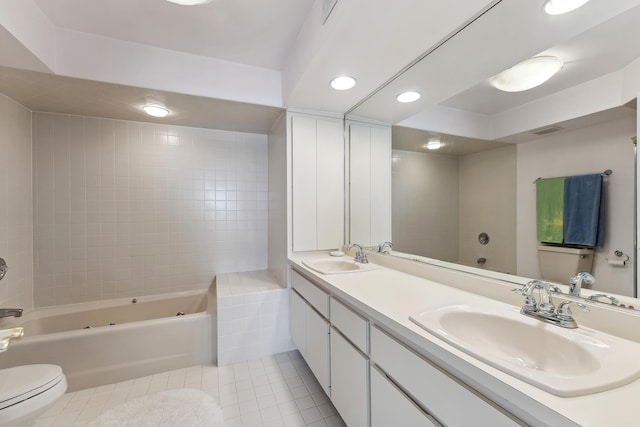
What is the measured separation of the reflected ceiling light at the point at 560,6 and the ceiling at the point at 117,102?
1806mm

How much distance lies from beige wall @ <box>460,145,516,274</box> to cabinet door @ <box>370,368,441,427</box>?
758 mm

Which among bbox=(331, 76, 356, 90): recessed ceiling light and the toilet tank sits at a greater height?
bbox=(331, 76, 356, 90): recessed ceiling light

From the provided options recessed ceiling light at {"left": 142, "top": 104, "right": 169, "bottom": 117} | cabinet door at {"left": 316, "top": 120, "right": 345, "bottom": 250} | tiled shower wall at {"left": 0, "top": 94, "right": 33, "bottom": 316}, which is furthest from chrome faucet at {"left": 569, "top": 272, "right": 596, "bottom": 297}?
tiled shower wall at {"left": 0, "top": 94, "right": 33, "bottom": 316}

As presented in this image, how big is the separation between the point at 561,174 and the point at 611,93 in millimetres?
302

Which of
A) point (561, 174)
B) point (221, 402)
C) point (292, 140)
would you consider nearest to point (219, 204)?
point (292, 140)

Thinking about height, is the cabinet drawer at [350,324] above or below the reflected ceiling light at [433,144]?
below

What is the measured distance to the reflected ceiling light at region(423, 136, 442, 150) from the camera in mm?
1639

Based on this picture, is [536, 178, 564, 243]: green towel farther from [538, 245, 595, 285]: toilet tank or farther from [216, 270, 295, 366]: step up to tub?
[216, 270, 295, 366]: step up to tub

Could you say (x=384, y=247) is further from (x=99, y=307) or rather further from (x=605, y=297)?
(x=99, y=307)

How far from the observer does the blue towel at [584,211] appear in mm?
939

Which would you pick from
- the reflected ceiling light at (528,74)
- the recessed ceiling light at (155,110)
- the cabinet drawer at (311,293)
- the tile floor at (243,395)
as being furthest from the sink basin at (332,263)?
the recessed ceiling light at (155,110)

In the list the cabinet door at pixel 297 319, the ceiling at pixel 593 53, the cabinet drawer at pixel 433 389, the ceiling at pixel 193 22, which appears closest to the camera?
the cabinet drawer at pixel 433 389

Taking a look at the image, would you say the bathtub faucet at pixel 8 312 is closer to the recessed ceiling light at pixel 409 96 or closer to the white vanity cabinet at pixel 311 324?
the white vanity cabinet at pixel 311 324

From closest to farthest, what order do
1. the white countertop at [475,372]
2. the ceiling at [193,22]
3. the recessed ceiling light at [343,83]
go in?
the white countertop at [475,372]
the ceiling at [193,22]
the recessed ceiling light at [343,83]
